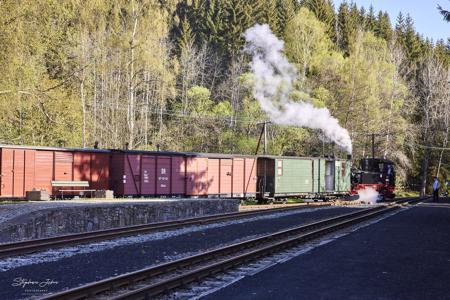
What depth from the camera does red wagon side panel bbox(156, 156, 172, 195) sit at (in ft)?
88.7

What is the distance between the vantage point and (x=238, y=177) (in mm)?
31078

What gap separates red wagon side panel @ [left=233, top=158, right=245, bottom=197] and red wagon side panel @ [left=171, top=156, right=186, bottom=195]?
152 inches

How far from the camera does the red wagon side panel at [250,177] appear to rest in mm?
31484

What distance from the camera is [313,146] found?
48.2m

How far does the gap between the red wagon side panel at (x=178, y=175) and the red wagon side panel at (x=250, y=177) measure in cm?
478

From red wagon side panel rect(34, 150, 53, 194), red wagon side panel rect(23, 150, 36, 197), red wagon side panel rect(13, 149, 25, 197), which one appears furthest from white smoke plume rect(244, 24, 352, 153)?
red wagon side panel rect(13, 149, 25, 197)

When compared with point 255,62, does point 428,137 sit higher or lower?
lower

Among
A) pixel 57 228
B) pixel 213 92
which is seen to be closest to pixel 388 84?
pixel 213 92

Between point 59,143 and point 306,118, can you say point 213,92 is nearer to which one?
point 306,118

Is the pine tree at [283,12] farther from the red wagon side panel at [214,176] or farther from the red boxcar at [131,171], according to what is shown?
the red wagon side panel at [214,176]

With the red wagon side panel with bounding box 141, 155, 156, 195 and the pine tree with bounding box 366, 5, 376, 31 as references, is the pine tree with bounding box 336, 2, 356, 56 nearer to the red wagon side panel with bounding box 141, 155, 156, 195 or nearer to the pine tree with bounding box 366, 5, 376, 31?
the pine tree with bounding box 366, 5, 376, 31

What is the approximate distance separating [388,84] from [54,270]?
47.1 m

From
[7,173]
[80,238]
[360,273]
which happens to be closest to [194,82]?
[7,173]

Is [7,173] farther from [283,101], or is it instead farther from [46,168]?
[283,101]
